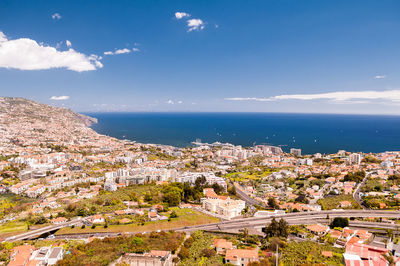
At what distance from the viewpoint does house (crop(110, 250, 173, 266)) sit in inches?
565

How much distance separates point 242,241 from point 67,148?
59747 millimetres

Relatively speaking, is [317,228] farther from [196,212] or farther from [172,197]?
[172,197]

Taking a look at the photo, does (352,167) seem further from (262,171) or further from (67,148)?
(67,148)

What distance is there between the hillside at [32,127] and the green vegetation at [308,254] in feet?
231

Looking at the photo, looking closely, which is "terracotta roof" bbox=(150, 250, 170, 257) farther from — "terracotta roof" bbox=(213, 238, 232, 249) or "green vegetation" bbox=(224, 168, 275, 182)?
"green vegetation" bbox=(224, 168, 275, 182)

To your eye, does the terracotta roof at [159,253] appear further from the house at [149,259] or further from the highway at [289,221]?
the highway at [289,221]

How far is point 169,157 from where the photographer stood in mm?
62312

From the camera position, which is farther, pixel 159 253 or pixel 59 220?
pixel 59 220

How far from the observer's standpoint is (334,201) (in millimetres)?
30328

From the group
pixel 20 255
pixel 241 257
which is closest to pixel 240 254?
pixel 241 257

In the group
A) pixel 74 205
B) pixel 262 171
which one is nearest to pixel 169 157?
pixel 262 171

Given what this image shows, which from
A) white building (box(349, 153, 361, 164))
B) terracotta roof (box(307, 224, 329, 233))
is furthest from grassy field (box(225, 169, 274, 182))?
terracotta roof (box(307, 224, 329, 233))

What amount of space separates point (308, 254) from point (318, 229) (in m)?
5.77

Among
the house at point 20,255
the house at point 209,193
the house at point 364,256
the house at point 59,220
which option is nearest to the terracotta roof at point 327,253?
the house at point 364,256
